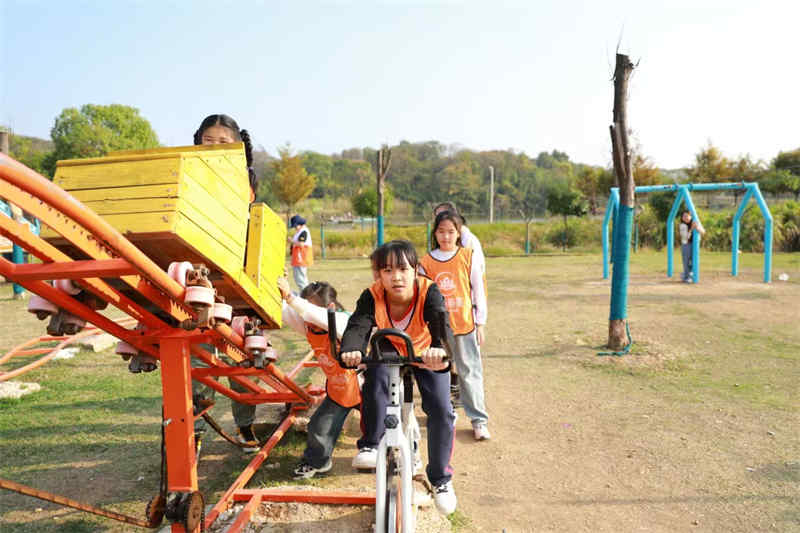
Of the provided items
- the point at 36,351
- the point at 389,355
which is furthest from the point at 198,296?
the point at 36,351

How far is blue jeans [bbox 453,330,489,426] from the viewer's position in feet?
14.4

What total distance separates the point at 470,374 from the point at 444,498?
58.9 inches

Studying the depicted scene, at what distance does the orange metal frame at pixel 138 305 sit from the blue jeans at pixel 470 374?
1231 mm

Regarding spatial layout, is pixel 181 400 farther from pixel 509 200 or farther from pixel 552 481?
pixel 509 200

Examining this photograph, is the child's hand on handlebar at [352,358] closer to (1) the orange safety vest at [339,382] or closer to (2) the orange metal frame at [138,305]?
(2) the orange metal frame at [138,305]

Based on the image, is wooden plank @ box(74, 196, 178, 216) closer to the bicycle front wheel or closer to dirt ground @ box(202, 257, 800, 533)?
the bicycle front wheel

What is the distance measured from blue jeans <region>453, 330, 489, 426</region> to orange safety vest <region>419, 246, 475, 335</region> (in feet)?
0.31

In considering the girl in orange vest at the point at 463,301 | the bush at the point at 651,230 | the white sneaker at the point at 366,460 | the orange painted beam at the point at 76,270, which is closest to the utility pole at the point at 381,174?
the girl in orange vest at the point at 463,301

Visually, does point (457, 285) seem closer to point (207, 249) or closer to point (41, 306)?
point (207, 249)

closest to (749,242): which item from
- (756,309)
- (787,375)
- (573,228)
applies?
(573,228)

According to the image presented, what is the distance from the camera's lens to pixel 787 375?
600 centimetres

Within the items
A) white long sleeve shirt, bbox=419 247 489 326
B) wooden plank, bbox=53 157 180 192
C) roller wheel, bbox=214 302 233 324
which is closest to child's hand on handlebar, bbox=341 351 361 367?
roller wheel, bbox=214 302 233 324

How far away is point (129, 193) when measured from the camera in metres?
2.42

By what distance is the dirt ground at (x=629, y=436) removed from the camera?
3256mm
